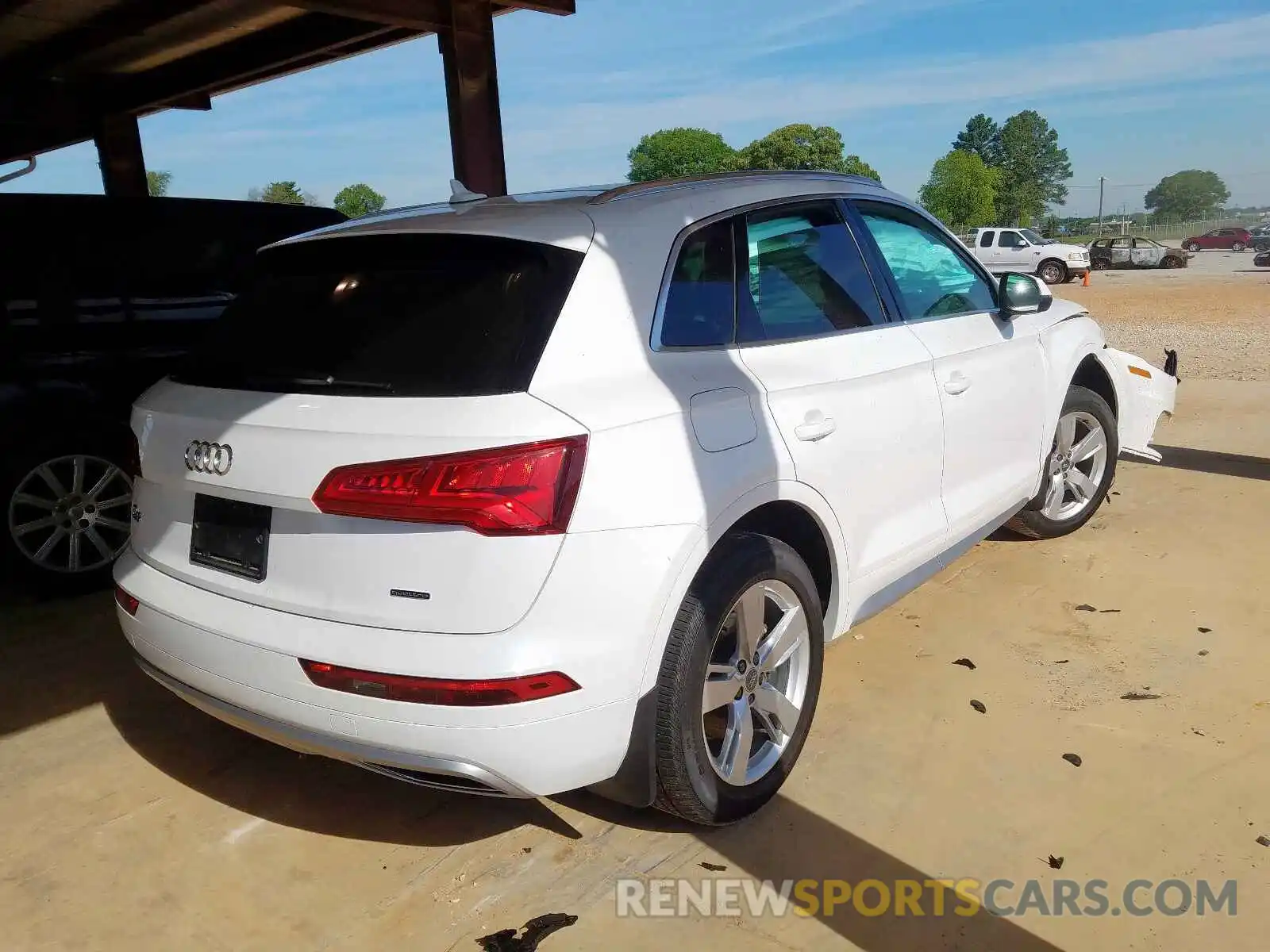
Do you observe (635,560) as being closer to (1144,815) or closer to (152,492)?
(152,492)

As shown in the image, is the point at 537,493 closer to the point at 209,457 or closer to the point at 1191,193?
the point at 209,457

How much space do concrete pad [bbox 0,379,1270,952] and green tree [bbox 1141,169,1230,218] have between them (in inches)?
7413

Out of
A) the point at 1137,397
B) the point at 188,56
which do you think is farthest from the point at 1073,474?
the point at 188,56

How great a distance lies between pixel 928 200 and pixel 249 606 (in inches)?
3744

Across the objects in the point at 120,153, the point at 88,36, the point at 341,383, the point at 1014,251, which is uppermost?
the point at 88,36

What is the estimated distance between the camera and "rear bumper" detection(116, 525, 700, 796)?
222cm

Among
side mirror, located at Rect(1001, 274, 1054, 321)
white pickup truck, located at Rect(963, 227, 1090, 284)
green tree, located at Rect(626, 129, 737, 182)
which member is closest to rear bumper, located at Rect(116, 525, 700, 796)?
side mirror, located at Rect(1001, 274, 1054, 321)

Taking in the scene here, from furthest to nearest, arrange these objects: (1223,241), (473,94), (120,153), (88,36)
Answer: (1223,241) → (120,153) → (88,36) → (473,94)

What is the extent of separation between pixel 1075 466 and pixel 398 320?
3843 millimetres

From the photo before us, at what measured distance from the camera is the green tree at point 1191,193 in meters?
173

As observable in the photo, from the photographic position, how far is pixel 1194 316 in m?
17.6

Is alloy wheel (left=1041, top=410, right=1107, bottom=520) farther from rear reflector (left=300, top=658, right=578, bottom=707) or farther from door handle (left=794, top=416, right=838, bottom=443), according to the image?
rear reflector (left=300, top=658, right=578, bottom=707)

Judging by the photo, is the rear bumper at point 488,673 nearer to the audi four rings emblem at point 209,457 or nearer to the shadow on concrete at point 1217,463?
the audi four rings emblem at point 209,457

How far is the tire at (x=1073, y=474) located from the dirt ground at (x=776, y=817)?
848mm
